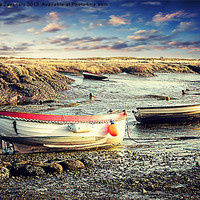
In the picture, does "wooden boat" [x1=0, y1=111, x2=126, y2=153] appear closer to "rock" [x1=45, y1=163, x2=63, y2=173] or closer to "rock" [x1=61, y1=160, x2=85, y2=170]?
"rock" [x1=61, y1=160, x2=85, y2=170]

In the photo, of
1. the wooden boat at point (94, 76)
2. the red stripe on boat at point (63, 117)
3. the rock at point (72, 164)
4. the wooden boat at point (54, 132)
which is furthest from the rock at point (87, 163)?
the wooden boat at point (94, 76)

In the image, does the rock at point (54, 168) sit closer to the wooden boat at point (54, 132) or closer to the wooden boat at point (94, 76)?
the wooden boat at point (54, 132)

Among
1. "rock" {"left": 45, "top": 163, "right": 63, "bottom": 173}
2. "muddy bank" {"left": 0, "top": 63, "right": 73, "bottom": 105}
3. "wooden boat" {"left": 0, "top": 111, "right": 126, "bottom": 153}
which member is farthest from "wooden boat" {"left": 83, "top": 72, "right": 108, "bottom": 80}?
"rock" {"left": 45, "top": 163, "right": 63, "bottom": 173}

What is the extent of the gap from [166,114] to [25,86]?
17.2 metres

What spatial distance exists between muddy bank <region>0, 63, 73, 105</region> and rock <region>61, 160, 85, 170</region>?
17.8 metres

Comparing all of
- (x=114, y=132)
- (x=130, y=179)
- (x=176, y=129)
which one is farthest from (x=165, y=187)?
(x=176, y=129)

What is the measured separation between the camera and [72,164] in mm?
11062

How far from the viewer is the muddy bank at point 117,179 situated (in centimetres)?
888

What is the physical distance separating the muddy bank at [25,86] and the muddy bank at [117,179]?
1668 cm

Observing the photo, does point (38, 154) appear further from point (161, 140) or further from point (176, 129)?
point (176, 129)

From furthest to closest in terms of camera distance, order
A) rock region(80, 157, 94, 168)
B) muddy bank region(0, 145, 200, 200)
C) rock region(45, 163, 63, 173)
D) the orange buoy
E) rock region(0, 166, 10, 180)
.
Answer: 1. the orange buoy
2. rock region(80, 157, 94, 168)
3. rock region(45, 163, 63, 173)
4. rock region(0, 166, 10, 180)
5. muddy bank region(0, 145, 200, 200)

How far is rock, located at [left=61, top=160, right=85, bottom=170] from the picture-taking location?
11.0 m

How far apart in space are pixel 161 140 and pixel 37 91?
18.7m

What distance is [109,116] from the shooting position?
48.6 ft
